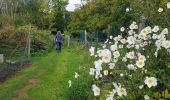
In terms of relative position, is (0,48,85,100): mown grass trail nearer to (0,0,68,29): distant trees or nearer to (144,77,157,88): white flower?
(144,77,157,88): white flower

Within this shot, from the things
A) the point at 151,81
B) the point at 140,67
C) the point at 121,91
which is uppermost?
the point at 140,67

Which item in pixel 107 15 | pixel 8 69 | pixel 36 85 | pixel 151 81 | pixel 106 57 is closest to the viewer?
pixel 151 81

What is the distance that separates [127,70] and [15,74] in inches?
451

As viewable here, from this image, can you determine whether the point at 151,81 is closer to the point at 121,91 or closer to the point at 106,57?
the point at 121,91

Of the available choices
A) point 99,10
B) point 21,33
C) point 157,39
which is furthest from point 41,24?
point 157,39

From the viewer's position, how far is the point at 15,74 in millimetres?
16984

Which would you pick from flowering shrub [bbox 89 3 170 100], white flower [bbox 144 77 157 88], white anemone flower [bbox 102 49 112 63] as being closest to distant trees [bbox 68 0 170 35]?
flowering shrub [bbox 89 3 170 100]

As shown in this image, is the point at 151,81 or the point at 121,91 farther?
the point at 121,91

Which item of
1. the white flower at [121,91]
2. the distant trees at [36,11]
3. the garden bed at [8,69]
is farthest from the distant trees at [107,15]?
the white flower at [121,91]

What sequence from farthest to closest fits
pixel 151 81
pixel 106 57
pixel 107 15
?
pixel 107 15
pixel 106 57
pixel 151 81

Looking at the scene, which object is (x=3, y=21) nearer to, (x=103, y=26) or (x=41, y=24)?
(x=103, y=26)

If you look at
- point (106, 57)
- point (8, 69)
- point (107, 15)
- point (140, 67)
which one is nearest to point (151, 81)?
point (140, 67)

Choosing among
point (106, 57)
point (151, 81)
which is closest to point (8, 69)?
point (106, 57)

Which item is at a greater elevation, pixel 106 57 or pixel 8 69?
pixel 106 57
